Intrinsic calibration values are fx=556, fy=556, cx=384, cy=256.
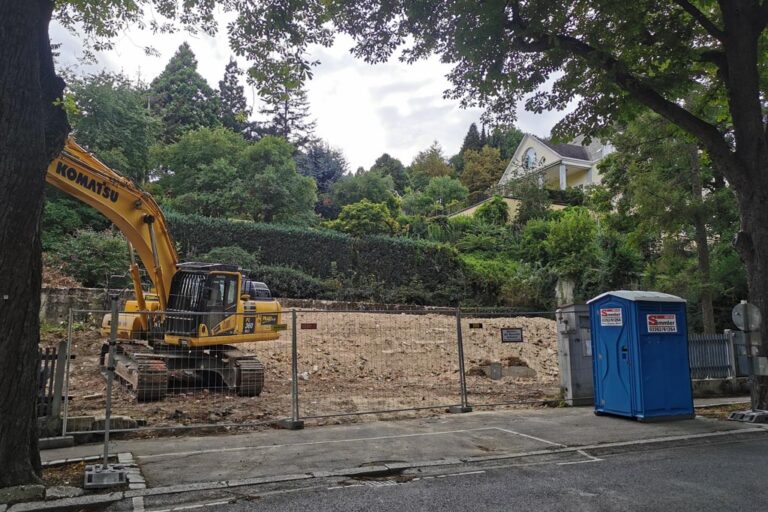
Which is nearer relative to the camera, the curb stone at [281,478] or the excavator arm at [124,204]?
the curb stone at [281,478]

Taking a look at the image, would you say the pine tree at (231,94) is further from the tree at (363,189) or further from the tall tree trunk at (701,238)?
the tall tree trunk at (701,238)

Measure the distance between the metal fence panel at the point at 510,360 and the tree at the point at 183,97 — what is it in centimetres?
2956

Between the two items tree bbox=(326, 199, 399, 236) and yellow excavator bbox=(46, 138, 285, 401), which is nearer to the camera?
yellow excavator bbox=(46, 138, 285, 401)

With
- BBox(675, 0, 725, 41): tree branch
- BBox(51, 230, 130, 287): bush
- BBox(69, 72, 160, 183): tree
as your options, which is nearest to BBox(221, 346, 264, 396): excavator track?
BBox(51, 230, 130, 287): bush

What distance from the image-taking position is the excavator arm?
10320 millimetres

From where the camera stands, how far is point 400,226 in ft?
105

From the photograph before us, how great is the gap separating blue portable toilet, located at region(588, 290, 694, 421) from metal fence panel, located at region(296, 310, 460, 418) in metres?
3.14

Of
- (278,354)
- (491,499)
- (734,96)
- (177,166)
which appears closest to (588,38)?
(734,96)

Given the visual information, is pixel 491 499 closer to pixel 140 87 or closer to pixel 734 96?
pixel 734 96

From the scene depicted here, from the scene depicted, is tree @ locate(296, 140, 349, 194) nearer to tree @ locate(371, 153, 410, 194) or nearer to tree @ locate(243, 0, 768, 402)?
tree @ locate(371, 153, 410, 194)

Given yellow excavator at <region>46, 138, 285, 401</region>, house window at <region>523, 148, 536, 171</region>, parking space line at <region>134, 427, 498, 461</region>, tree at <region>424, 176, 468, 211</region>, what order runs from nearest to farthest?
parking space line at <region>134, 427, 498, 461</region>
yellow excavator at <region>46, 138, 285, 401</region>
tree at <region>424, 176, 468, 211</region>
house window at <region>523, 148, 536, 171</region>

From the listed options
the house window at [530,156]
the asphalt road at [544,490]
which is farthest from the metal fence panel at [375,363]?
the house window at [530,156]

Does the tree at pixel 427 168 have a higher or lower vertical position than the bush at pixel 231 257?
higher

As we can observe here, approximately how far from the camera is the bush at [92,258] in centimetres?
1803
